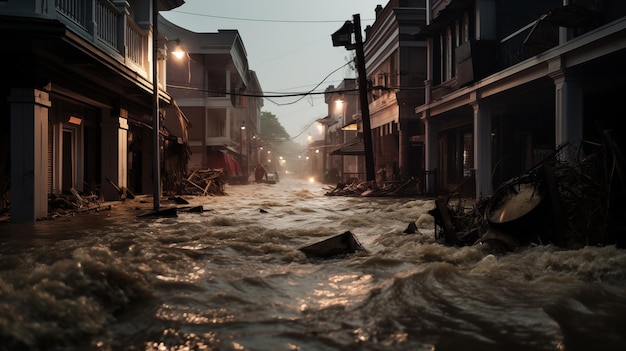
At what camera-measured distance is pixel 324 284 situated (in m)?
5.01

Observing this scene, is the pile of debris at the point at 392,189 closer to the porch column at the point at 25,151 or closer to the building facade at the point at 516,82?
the building facade at the point at 516,82

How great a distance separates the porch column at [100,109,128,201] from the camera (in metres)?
14.9

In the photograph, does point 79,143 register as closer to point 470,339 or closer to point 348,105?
point 470,339

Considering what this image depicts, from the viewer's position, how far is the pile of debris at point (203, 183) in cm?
2089

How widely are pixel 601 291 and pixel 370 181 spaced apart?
53.4ft

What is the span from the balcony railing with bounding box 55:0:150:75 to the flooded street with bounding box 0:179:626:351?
563 centimetres

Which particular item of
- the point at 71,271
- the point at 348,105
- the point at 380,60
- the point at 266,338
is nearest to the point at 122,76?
the point at 71,271

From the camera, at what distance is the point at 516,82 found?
484 inches

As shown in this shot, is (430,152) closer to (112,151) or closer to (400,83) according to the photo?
(400,83)

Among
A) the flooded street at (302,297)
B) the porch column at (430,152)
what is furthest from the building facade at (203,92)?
the flooded street at (302,297)

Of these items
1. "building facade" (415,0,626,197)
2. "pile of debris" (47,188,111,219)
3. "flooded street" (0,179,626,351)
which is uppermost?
"building facade" (415,0,626,197)

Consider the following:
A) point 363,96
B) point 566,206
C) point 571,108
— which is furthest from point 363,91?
point 566,206

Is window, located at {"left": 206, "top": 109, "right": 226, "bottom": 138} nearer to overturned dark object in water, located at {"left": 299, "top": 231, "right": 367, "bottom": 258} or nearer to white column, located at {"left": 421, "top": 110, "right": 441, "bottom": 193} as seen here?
white column, located at {"left": 421, "top": 110, "right": 441, "bottom": 193}

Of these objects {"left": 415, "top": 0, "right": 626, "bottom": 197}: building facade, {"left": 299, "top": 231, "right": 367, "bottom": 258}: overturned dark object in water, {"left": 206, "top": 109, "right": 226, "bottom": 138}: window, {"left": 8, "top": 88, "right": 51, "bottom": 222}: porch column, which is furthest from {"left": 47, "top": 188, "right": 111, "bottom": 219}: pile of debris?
{"left": 206, "top": 109, "right": 226, "bottom": 138}: window
